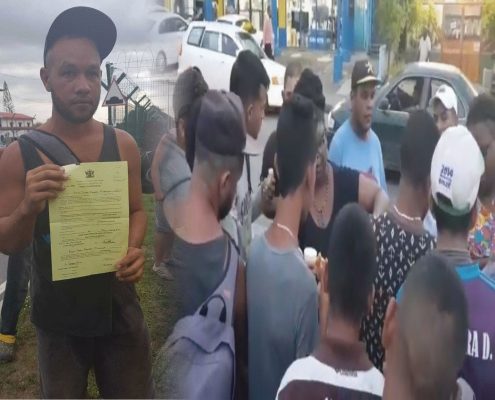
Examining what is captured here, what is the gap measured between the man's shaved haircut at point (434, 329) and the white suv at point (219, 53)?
57cm

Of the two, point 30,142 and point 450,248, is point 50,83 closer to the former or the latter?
point 30,142

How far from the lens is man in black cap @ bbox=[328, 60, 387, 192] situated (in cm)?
188

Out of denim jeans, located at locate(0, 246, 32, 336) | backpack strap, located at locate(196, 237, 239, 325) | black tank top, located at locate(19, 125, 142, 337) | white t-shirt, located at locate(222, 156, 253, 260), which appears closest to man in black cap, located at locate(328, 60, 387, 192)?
white t-shirt, located at locate(222, 156, 253, 260)

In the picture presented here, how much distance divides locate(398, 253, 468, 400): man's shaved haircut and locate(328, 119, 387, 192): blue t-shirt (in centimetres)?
29

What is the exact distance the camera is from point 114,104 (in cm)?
188

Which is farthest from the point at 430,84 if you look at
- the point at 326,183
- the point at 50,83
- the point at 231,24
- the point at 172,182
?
the point at 50,83

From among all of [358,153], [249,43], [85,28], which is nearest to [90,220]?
[85,28]

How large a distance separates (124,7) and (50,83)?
269 mm

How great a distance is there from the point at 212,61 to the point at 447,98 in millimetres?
618

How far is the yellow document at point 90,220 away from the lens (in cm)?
184

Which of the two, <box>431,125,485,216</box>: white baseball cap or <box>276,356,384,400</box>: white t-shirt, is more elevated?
<box>431,125,485,216</box>: white baseball cap

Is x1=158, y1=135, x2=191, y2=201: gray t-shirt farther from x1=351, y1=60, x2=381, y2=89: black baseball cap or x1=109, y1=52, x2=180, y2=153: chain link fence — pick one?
x1=351, y1=60, x2=381, y2=89: black baseball cap

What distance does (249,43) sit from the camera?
1846 millimetres

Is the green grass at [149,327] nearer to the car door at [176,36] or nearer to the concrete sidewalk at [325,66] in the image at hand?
the car door at [176,36]
